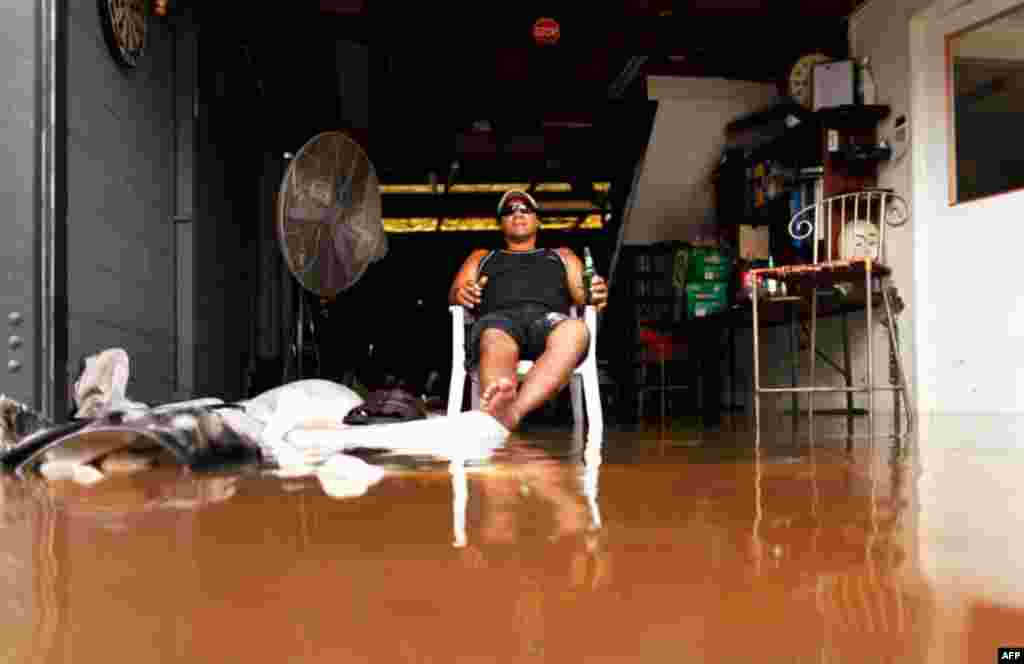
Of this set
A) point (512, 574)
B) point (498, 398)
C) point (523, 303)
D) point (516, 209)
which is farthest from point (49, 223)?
point (512, 574)

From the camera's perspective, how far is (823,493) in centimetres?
105

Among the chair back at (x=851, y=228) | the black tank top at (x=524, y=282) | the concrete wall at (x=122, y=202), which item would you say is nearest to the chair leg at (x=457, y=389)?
the black tank top at (x=524, y=282)

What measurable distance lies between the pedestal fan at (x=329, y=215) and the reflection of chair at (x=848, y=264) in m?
1.74

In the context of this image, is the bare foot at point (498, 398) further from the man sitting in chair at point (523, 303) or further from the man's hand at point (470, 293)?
the man's hand at point (470, 293)

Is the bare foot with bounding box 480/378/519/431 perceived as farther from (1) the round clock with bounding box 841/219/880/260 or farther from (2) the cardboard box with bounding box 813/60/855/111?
(2) the cardboard box with bounding box 813/60/855/111

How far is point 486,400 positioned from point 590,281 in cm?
120

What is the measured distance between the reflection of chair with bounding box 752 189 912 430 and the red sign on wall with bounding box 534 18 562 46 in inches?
79.4

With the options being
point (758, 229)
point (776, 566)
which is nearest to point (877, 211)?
point (758, 229)

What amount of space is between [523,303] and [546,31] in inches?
128

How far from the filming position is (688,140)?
7520 millimetres

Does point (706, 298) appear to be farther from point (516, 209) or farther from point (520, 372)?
point (520, 372)

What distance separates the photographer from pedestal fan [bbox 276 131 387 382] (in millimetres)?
3215

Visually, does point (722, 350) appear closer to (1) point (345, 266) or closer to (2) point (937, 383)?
(2) point (937, 383)

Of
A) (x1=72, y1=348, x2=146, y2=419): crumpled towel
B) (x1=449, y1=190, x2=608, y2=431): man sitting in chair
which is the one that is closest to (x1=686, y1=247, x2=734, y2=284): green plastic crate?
(x1=449, y1=190, x2=608, y2=431): man sitting in chair
